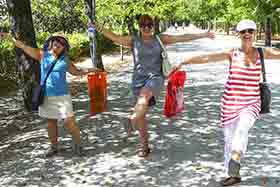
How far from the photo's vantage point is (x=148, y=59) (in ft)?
23.4

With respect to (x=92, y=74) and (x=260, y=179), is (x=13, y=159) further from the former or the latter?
(x=260, y=179)

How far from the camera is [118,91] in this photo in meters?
15.4

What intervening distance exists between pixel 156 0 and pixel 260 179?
29.3m

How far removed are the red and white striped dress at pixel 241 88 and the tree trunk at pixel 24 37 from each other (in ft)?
21.2

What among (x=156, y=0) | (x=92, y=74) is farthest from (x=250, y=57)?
(x=156, y=0)

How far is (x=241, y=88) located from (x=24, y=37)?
659cm

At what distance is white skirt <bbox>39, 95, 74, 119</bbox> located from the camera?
294 inches

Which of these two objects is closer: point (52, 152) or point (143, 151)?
point (143, 151)

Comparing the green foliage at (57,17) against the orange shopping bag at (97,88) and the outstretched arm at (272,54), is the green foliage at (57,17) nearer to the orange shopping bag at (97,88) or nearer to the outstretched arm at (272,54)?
the orange shopping bag at (97,88)

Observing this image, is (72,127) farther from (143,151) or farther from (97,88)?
(97,88)

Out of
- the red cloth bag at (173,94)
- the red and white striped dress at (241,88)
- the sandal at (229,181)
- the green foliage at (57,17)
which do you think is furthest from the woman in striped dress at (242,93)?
the green foliage at (57,17)

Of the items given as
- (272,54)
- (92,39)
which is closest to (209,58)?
(272,54)

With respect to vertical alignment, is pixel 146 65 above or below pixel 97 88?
above

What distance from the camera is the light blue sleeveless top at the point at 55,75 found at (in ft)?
24.2
